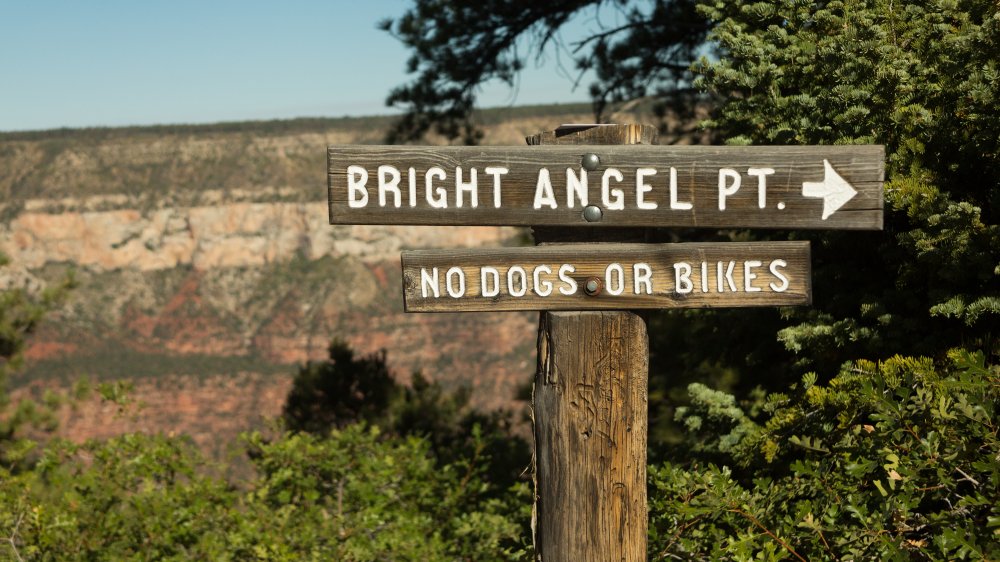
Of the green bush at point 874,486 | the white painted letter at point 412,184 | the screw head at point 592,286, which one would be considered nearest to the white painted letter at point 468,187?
the white painted letter at point 412,184

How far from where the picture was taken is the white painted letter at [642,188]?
8.34 ft

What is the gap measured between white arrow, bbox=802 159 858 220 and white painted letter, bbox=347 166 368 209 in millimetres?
1177

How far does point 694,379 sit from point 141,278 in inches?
1985

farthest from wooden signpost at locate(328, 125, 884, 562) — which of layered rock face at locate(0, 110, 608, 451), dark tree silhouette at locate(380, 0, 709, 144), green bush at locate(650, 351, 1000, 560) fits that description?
layered rock face at locate(0, 110, 608, 451)

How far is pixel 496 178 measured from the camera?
2.57 m

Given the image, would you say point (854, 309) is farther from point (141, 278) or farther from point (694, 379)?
point (141, 278)

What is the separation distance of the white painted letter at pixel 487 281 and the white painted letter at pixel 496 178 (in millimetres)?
172

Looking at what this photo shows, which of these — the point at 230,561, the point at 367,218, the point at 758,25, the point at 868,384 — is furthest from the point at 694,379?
the point at 367,218

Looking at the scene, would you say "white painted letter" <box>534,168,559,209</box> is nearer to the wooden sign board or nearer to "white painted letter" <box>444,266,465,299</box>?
the wooden sign board

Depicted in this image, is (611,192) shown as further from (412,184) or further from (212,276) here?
(212,276)

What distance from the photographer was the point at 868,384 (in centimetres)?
272

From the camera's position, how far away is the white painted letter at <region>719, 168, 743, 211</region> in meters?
2.55

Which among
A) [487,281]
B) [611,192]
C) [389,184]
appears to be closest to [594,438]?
[487,281]

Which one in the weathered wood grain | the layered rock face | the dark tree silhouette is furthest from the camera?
the layered rock face
